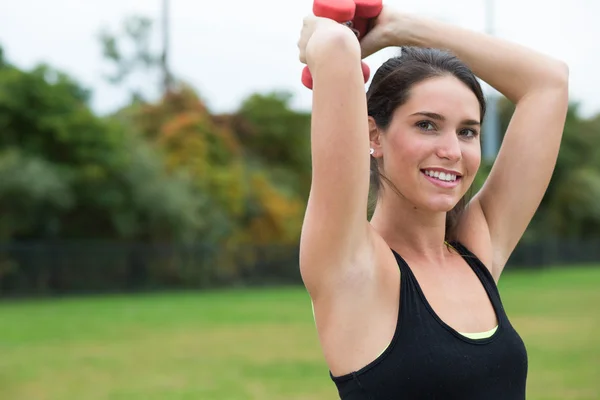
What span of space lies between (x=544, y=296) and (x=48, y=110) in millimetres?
16984

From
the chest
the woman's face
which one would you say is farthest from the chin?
the chest

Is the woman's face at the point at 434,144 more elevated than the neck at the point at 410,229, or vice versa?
the woman's face at the point at 434,144

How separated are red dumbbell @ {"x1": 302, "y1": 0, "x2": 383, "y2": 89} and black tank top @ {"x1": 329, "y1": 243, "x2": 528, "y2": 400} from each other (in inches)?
17.6

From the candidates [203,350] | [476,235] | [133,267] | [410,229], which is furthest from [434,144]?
[133,267]

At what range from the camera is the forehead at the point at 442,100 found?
1762mm

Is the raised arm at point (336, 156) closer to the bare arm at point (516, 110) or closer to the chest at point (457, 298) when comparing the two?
the chest at point (457, 298)

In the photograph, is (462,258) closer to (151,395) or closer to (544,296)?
(151,395)

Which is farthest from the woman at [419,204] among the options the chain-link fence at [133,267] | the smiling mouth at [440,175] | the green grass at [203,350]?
the chain-link fence at [133,267]

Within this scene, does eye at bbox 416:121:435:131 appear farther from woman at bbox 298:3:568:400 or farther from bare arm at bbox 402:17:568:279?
bare arm at bbox 402:17:568:279

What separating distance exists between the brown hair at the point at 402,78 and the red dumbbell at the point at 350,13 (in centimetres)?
5

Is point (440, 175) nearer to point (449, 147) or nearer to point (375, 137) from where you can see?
point (449, 147)

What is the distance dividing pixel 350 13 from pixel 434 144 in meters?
0.32

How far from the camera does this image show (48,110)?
93.6 ft

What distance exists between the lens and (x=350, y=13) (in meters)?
1.75
